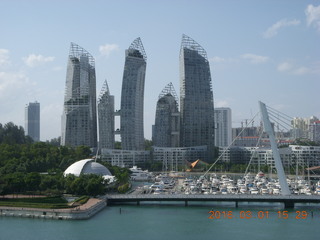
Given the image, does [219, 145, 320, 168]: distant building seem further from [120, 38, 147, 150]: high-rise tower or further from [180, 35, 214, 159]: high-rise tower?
[120, 38, 147, 150]: high-rise tower

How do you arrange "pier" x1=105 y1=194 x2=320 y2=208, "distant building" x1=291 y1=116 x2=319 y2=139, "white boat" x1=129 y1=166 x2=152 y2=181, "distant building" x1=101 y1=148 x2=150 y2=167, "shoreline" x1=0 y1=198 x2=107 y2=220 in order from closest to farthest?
1. "shoreline" x1=0 y1=198 x2=107 y2=220
2. "pier" x1=105 y1=194 x2=320 y2=208
3. "white boat" x1=129 y1=166 x2=152 y2=181
4. "distant building" x1=101 y1=148 x2=150 y2=167
5. "distant building" x1=291 y1=116 x2=319 y2=139

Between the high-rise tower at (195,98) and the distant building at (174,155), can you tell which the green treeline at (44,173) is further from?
the high-rise tower at (195,98)

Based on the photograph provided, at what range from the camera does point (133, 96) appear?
87750 millimetres

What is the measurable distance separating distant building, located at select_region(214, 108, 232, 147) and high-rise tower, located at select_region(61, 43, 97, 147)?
57.8m

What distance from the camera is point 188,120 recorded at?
95.2 meters

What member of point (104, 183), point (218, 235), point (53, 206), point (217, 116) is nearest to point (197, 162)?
point (104, 183)

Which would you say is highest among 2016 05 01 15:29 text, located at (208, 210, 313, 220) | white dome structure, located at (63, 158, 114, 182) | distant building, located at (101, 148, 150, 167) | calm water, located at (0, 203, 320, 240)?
distant building, located at (101, 148, 150, 167)

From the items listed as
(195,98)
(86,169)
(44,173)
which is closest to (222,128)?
(195,98)

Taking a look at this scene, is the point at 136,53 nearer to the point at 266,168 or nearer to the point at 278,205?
Result: the point at 266,168

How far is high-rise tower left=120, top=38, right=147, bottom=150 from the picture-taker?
8700cm

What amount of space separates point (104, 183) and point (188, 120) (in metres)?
46.2

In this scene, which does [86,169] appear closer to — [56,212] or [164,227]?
[56,212]

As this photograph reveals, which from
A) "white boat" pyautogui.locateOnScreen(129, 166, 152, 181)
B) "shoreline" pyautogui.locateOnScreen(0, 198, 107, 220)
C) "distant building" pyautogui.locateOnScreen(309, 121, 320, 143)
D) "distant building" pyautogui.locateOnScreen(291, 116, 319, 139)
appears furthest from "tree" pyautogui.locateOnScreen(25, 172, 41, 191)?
"distant building" pyautogui.locateOnScreen(291, 116, 319, 139)
